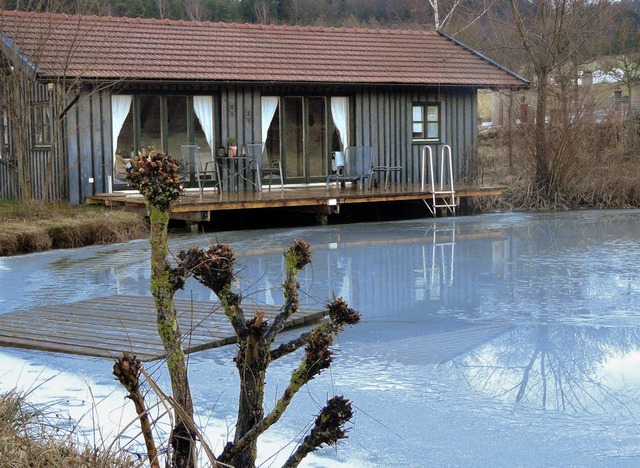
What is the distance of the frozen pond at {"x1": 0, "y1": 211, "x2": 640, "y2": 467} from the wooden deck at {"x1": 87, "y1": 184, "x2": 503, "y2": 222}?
1859 millimetres

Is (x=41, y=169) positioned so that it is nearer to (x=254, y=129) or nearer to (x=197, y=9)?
(x=254, y=129)

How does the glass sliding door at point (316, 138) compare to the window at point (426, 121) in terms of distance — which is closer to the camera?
the glass sliding door at point (316, 138)

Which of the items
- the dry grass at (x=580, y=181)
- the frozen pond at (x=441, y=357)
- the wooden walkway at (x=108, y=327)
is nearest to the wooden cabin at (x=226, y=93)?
the dry grass at (x=580, y=181)

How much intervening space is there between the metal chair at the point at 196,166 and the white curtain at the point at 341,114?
2.80 meters

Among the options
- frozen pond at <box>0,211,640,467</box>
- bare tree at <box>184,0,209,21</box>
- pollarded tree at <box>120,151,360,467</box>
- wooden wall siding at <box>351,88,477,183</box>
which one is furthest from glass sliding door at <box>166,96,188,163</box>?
bare tree at <box>184,0,209,21</box>

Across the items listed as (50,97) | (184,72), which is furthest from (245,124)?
(50,97)

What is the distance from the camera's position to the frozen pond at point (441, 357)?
200 inches

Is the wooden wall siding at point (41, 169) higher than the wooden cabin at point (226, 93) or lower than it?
lower

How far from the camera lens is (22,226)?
13.4 m

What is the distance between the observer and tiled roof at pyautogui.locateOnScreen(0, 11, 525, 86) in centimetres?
1669

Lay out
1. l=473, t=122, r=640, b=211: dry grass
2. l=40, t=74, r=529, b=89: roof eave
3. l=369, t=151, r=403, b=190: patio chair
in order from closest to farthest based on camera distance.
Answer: l=40, t=74, r=529, b=89: roof eave → l=369, t=151, r=403, b=190: patio chair → l=473, t=122, r=640, b=211: dry grass

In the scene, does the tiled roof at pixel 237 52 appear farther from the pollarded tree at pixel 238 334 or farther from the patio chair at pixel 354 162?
the pollarded tree at pixel 238 334

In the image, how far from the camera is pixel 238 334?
352 cm

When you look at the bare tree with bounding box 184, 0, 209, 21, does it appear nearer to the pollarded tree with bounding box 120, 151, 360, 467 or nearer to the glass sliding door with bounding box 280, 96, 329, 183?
the glass sliding door with bounding box 280, 96, 329, 183
